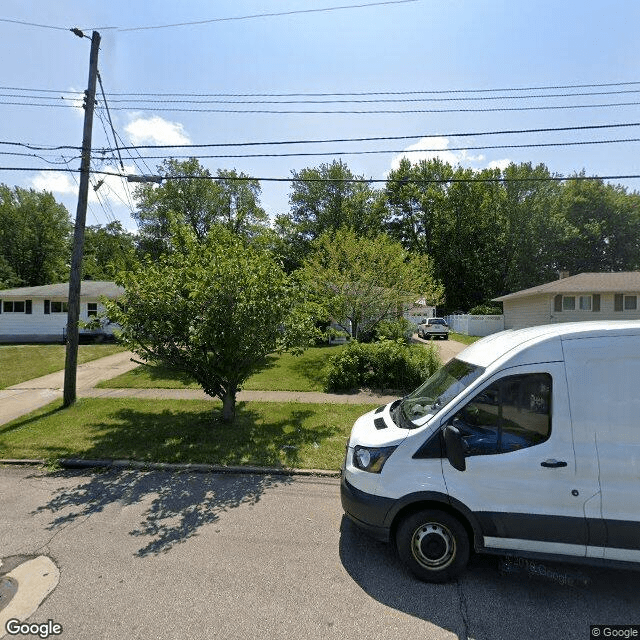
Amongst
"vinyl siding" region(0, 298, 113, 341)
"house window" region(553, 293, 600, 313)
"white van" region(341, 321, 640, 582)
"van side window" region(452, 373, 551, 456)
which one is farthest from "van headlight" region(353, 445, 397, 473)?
"house window" region(553, 293, 600, 313)

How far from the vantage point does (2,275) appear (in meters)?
37.4

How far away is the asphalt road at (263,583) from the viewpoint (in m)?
2.71

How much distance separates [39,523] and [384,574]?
3651 millimetres

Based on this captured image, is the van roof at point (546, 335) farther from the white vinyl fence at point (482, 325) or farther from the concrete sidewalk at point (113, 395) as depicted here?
the white vinyl fence at point (482, 325)

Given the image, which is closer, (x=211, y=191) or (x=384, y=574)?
(x=384, y=574)

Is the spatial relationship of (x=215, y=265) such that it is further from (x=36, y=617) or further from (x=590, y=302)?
(x=590, y=302)

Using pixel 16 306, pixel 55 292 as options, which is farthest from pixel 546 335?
pixel 16 306

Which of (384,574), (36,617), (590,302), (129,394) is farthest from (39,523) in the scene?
(590,302)

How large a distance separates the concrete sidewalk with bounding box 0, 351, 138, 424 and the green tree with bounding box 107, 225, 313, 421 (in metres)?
4.06

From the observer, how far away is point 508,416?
3.21m

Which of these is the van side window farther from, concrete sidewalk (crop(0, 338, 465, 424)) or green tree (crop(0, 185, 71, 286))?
green tree (crop(0, 185, 71, 286))

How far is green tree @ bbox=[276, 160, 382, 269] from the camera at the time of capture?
4216 centimetres

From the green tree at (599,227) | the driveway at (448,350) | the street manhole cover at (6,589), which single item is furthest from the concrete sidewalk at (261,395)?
the green tree at (599,227)

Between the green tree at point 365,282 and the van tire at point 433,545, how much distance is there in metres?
12.0
